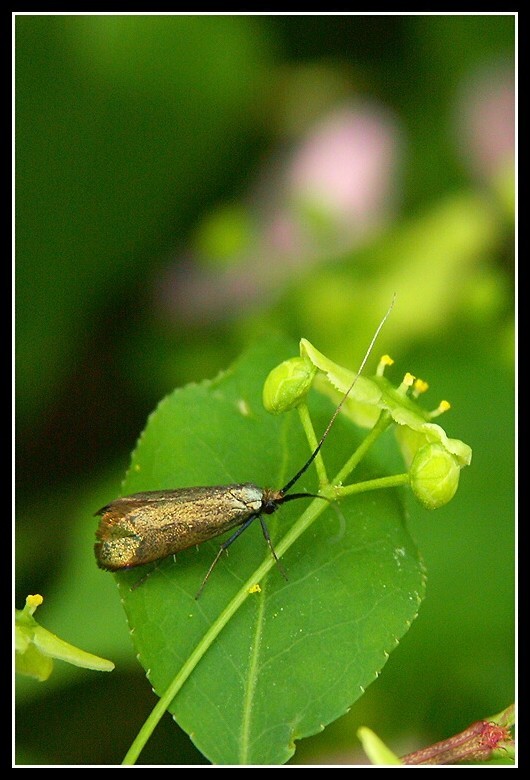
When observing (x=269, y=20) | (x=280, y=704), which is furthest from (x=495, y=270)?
(x=280, y=704)

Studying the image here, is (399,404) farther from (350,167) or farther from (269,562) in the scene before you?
(350,167)

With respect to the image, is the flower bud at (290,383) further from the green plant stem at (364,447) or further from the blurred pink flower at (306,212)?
the blurred pink flower at (306,212)

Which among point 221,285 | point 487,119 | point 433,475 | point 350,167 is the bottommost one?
point 221,285

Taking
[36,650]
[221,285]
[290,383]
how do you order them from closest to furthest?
[36,650] → [290,383] → [221,285]

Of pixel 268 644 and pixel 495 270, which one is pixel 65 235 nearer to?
pixel 495 270

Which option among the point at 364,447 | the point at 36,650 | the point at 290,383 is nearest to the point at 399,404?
the point at 364,447

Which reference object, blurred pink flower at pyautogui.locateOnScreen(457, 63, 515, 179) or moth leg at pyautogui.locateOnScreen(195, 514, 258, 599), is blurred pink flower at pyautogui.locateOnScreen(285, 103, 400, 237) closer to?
blurred pink flower at pyautogui.locateOnScreen(457, 63, 515, 179)

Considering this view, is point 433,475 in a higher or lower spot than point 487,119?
lower
